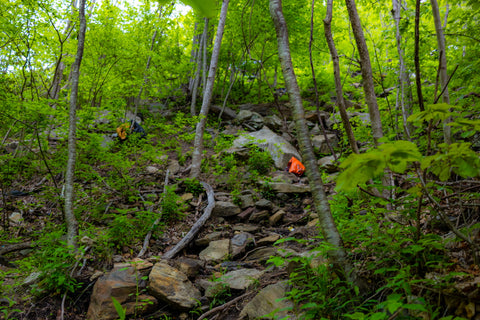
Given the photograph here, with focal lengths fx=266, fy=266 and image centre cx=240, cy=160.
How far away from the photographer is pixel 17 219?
598 cm

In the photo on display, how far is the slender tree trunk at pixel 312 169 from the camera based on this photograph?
2.32m

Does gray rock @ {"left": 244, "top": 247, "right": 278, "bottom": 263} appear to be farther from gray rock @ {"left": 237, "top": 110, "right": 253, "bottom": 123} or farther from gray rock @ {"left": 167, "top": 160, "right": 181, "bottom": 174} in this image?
gray rock @ {"left": 237, "top": 110, "right": 253, "bottom": 123}

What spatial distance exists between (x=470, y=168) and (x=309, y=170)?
131 centimetres

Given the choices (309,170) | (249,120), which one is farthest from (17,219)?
(249,120)

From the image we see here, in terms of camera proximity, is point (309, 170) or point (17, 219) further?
point (17, 219)

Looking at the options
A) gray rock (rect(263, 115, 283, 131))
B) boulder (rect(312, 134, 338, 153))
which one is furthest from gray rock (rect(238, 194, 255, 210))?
gray rock (rect(263, 115, 283, 131))

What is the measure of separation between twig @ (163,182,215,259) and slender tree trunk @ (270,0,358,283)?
314cm

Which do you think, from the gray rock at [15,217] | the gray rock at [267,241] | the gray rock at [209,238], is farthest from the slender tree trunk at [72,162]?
the gray rock at [267,241]

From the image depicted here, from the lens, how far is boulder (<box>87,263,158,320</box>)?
3185mm

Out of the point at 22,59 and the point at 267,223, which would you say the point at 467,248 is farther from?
the point at 22,59

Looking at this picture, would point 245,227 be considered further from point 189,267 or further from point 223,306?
point 223,306

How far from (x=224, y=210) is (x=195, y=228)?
104cm

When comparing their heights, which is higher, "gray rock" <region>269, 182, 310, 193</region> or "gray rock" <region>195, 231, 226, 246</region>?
"gray rock" <region>269, 182, 310, 193</region>

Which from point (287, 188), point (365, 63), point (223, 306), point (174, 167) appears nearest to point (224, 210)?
point (287, 188)
